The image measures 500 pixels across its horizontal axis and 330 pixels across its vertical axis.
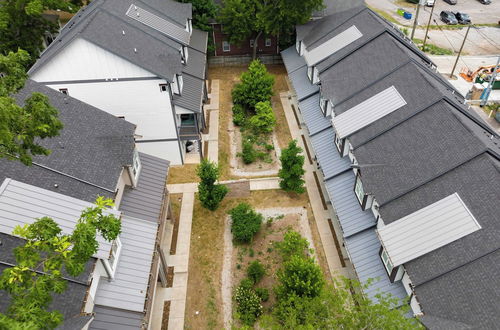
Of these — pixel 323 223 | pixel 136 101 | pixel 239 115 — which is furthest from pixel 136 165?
pixel 239 115

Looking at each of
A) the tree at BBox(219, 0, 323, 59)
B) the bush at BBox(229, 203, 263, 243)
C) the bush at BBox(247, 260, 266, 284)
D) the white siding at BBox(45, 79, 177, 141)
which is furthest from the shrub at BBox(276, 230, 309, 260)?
the tree at BBox(219, 0, 323, 59)

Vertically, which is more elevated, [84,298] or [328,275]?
[328,275]

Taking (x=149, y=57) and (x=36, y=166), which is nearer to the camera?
(x=36, y=166)

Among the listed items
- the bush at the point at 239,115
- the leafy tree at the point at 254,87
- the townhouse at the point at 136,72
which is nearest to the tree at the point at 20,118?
the townhouse at the point at 136,72

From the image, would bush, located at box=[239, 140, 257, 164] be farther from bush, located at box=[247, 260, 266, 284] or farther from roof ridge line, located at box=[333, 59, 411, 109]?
bush, located at box=[247, 260, 266, 284]

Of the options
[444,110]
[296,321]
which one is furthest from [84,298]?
[444,110]

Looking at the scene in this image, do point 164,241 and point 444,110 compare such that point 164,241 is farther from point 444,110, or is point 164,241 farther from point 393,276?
point 444,110

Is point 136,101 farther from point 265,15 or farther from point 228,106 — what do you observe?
point 265,15
